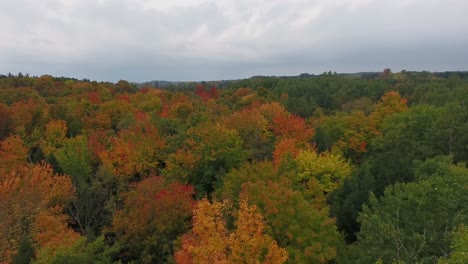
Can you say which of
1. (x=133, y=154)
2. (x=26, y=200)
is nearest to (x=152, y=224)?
(x=26, y=200)

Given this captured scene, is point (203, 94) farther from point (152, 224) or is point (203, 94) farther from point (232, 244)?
point (232, 244)

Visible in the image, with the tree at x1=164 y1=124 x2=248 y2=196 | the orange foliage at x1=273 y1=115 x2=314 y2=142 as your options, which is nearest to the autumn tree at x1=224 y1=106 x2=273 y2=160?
the orange foliage at x1=273 y1=115 x2=314 y2=142

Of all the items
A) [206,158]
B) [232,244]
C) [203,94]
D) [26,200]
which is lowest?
[26,200]

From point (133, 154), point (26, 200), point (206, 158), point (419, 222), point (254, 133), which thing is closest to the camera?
point (419, 222)

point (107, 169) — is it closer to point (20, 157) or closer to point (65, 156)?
point (65, 156)

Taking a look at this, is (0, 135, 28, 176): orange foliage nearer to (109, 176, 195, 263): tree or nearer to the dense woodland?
the dense woodland

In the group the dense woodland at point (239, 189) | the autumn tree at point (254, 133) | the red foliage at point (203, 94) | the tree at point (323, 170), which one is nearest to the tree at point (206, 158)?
the dense woodland at point (239, 189)

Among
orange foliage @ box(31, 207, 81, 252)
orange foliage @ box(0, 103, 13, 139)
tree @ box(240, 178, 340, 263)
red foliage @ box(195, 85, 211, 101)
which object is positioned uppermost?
orange foliage @ box(0, 103, 13, 139)

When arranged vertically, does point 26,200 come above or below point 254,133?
below

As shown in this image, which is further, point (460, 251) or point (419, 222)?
point (419, 222)
